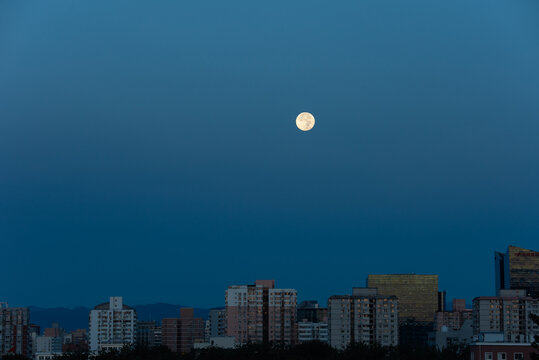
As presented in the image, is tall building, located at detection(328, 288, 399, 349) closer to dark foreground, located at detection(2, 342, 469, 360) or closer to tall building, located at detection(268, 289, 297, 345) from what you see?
tall building, located at detection(268, 289, 297, 345)

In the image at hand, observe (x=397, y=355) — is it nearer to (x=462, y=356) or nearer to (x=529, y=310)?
(x=462, y=356)

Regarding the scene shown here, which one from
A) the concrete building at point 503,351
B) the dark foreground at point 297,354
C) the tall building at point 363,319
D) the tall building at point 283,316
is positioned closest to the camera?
the concrete building at point 503,351

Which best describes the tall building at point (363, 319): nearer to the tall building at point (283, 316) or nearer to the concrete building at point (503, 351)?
the tall building at point (283, 316)

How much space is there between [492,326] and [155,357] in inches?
3504

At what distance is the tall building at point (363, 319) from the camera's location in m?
184

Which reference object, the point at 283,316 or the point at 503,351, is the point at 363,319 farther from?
the point at 503,351

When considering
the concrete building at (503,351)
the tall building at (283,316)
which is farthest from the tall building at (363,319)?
the concrete building at (503,351)

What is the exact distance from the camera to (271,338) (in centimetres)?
19612

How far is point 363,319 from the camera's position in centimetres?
18612

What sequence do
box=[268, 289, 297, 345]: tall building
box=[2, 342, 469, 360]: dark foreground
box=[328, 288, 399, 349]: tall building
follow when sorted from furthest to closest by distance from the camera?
box=[268, 289, 297, 345]: tall building
box=[328, 288, 399, 349]: tall building
box=[2, 342, 469, 360]: dark foreground

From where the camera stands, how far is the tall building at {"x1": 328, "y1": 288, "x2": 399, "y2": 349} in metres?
184

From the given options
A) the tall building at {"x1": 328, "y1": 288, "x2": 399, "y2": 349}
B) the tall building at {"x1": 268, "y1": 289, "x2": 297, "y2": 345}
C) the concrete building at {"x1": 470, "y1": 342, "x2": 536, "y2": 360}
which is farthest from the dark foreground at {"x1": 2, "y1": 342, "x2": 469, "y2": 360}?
the tall building at {"x1": 268, "y1": 289, "x2": 297, "y2": 345}

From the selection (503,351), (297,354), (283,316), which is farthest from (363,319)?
(503,351)

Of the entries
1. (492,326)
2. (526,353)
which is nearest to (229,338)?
(492,326)
